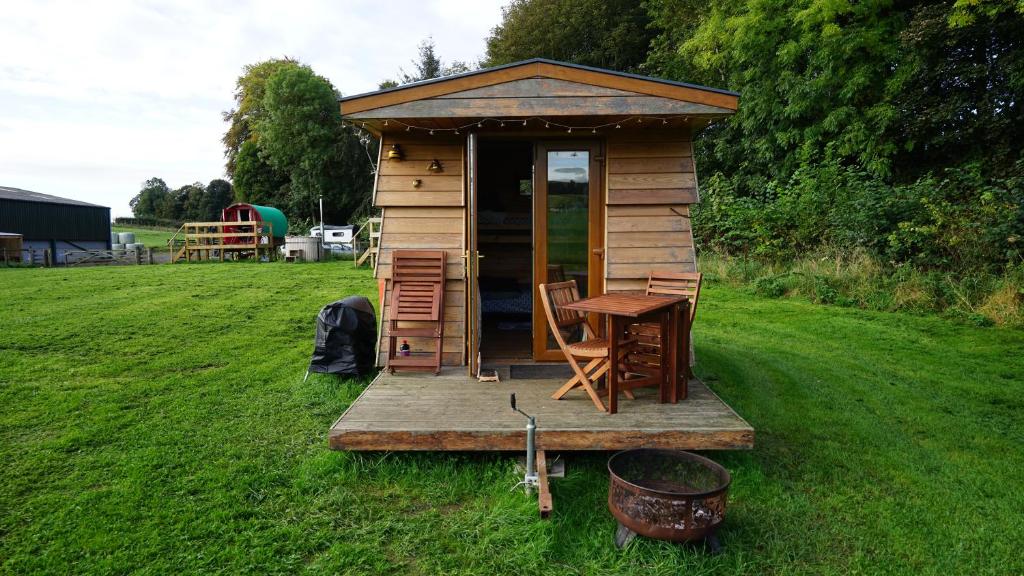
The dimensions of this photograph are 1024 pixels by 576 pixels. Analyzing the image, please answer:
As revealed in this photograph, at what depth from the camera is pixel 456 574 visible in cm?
263

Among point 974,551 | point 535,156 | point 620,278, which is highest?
point 535,156

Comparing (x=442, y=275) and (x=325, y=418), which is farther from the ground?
(x=442, y=275)

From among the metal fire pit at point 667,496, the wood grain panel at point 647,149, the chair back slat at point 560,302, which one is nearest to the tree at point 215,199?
the wood grain panel at point 647,149

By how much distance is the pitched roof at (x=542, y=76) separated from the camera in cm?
438

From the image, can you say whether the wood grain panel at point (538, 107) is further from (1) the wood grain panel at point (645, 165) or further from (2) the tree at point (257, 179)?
(2) the tree at point (257, 179)

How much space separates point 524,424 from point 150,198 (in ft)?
223

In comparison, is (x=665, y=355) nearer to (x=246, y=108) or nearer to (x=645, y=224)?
(x=645, y=224)

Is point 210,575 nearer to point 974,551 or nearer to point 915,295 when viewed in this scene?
point 974,551

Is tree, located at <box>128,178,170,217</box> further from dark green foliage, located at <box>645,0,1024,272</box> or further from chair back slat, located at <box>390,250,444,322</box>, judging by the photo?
chair back slat, located at <box>390,250,444,322</box>

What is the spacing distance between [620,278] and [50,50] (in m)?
10.6

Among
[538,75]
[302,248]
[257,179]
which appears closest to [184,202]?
[257,179]

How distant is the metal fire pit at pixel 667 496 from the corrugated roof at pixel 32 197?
2645 cm

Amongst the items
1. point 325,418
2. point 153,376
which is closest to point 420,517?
point 325,418

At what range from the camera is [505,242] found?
26.1ft
